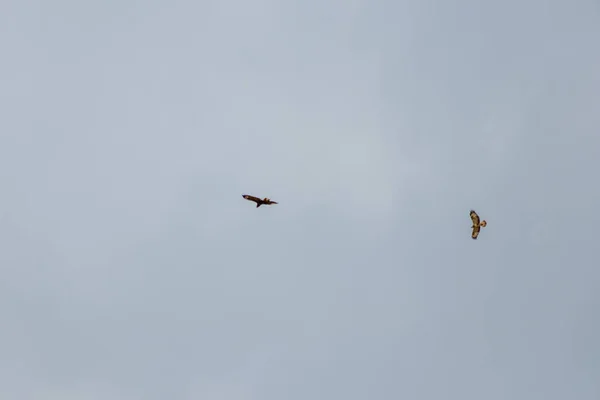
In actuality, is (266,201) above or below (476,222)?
below

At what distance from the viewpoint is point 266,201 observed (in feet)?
392

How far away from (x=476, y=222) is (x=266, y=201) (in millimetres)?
43412

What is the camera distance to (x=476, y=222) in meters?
142

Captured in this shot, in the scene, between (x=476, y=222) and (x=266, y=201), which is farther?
(x=476, y=222)
